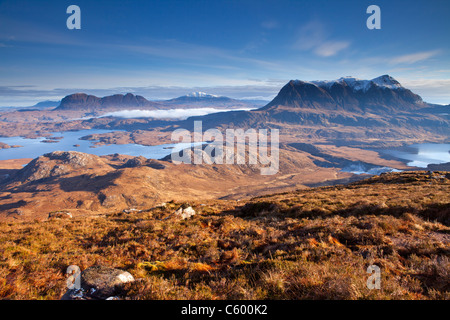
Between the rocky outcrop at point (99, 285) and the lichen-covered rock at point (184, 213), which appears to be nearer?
the rocky outcrop at point (99, 285)

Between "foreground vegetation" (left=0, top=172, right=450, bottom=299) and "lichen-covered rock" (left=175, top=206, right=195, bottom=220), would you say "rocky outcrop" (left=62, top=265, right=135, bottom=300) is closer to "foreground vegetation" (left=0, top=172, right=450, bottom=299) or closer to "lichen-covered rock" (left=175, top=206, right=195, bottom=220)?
"foreground vegetation" (left=0, top=172, right=450, bottom=299)

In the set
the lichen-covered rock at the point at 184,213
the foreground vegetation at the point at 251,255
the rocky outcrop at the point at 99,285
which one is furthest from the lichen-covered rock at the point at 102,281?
the lichen-covered rock at the point at 184,213

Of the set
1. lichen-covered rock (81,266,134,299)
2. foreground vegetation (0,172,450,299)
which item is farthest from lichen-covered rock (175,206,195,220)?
lichen-covered rock (81,266,134,299)

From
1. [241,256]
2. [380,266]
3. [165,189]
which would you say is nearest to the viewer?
[380,266]

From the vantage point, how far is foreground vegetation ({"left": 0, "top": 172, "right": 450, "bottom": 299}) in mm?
5219

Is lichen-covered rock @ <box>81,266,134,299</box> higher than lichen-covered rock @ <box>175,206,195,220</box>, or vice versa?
lichen-covered rock @ <box>81,266,134,299</box>

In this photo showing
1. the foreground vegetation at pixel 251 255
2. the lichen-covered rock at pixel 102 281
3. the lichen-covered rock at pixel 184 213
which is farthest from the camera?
the lichen-covered rock at pixel 184 213

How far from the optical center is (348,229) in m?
9.97

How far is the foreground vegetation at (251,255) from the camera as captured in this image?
5219 millimetres

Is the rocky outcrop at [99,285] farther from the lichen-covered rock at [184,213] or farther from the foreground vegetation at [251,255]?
the lichen-covered rock at [184,213]

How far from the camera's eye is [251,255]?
8602 mm

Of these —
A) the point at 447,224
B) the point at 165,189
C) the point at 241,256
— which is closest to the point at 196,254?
the point at 241,256
